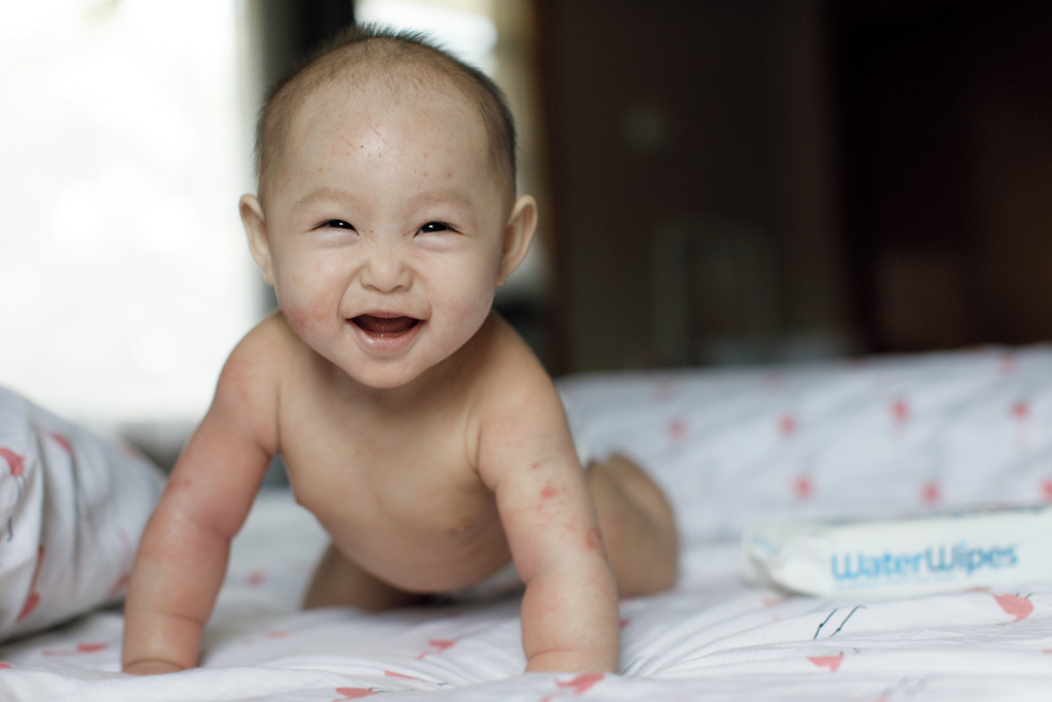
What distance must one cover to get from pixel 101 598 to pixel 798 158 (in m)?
4.66

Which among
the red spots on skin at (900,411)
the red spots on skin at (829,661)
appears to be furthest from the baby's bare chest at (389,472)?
the red spots on skin at (900,411)

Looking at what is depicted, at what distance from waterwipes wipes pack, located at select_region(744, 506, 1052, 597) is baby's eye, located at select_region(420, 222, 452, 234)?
455mm

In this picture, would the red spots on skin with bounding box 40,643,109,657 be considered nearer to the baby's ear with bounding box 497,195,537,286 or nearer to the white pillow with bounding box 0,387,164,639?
the white pillow with bounding box 0,387,164,639

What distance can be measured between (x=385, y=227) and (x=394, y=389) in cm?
21

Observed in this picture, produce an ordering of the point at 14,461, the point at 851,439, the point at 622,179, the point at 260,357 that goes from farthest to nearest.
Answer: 1. the point at 622,179
2. the point at 851,439
3. the point at 260,357
4. the point at 14,461

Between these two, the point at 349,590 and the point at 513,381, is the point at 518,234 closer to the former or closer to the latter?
the point at 513,381

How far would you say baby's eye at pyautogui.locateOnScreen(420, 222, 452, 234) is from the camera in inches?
26.4

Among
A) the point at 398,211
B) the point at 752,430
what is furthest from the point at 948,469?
the point at 398,211

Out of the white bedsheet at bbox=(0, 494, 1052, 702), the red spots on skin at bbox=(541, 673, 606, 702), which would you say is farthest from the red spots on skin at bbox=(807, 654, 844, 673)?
the red spots on skin at bbox=(541, 673, 606, 702)

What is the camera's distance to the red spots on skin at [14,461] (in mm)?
Answer: 741

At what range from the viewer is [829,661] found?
579 millimetres

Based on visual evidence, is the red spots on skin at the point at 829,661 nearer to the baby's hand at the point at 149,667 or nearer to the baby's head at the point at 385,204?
the baby's head at the point at 385,204

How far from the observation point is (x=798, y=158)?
496 cm

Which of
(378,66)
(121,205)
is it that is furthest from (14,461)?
(121,205)
